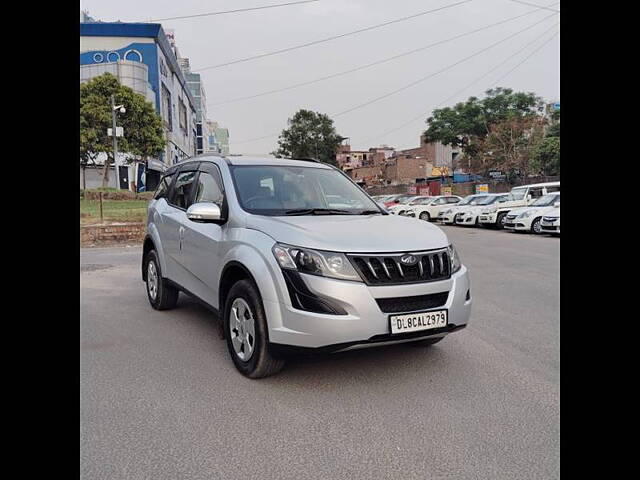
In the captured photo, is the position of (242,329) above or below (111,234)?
below

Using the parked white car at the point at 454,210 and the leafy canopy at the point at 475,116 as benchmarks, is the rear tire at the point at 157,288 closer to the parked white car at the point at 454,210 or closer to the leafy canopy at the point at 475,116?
the parked white car at the point at 454,210

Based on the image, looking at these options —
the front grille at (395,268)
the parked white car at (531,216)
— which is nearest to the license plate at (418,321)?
Answer: the front grille at (395,268)

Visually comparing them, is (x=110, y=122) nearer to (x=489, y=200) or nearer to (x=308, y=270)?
→ (x=489, y=200)

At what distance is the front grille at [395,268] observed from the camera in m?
3.53

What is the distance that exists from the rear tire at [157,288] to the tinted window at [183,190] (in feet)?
2.48

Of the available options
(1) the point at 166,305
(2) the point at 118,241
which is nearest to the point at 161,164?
(2) the point at 118,241

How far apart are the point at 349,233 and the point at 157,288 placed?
331 centimetres

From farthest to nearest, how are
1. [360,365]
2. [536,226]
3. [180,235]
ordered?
[536,226] → [180,235] → [360,365]

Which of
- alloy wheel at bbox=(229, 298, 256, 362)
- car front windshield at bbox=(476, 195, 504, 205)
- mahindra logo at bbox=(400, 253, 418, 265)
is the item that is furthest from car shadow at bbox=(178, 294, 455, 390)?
car front windshield at bbox=(476, 195, 504, 205)

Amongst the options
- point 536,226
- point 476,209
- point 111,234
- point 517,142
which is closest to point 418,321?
point 111,234

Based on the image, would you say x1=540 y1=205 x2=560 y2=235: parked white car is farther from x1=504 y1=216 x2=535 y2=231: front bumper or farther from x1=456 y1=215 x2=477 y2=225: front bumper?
x1=456 y1=215 x2=477 y2=225: front bumper

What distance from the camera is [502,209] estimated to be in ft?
70.0
